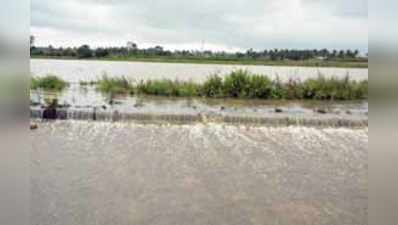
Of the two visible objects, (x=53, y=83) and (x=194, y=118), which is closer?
(x=194, y=118)

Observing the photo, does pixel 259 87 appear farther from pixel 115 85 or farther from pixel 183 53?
→ pixel 115 85

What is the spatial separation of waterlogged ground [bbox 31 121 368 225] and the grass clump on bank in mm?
531

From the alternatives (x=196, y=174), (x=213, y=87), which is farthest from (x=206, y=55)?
(x=196, y=174)

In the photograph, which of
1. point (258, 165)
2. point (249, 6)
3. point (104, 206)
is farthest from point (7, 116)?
point (249, 6)

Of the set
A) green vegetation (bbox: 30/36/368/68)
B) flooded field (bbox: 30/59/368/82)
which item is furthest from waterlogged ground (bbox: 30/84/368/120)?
green vegetation (bbox: 30/36/368/68)

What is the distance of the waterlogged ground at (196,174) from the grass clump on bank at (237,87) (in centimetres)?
53

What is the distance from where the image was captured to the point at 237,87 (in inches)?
176

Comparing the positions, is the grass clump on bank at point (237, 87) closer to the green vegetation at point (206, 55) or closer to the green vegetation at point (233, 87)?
the green vegetation at point (233, 87)

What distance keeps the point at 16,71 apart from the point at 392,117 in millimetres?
578

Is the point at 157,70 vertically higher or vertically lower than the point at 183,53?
lower

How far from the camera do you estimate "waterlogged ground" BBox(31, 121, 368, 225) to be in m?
2.37

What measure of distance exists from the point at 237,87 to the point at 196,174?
166cm

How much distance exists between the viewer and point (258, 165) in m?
3.21

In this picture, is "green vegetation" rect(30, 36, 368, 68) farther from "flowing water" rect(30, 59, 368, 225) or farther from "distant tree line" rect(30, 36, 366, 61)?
"flowing water" rect(30, 59, 368, 225)
